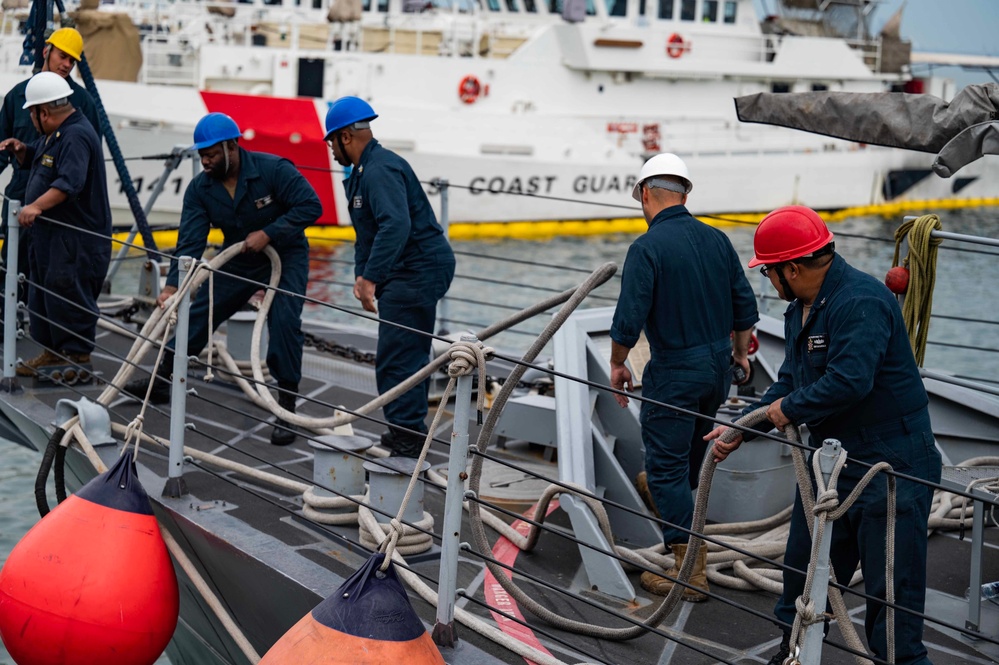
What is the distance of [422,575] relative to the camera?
400 cm

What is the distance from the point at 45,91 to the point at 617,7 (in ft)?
81.7

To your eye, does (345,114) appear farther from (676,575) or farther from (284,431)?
(676,575)

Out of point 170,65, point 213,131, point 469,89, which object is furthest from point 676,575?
point 469,89

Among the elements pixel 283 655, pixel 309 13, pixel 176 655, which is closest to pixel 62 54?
pixel 176 655

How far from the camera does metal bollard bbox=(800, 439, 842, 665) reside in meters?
2.91

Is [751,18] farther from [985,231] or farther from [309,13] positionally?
[309,13]

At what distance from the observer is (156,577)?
4477 millimetres

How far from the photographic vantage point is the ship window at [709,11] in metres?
30.8

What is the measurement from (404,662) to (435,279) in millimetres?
2463

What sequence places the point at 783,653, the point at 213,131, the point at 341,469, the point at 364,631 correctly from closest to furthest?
the point at 364,631 → the point at 783,653 → the point at 341,469 → the point at 213,131

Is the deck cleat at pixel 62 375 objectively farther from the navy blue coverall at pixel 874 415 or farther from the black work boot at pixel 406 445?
the navy blue coverall at pixel 874 415

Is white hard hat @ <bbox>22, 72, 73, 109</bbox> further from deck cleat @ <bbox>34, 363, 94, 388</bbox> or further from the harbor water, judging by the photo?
the harbor water

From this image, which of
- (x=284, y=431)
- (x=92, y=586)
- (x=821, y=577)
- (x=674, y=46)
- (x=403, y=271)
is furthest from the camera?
(x=674, y=46)

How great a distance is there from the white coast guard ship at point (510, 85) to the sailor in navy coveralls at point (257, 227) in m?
16.1
